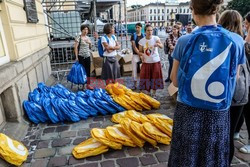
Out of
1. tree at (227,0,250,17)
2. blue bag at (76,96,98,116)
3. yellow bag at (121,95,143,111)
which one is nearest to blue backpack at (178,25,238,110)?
yellow bag at (121,95,143,111)

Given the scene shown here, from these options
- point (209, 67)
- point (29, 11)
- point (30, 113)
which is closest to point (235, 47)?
point (209, 67)

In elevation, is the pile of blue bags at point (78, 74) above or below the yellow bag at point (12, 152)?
above

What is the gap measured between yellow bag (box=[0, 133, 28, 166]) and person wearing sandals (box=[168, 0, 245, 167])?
1992mm

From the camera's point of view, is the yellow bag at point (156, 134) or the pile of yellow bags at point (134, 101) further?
the pile of yellow bags at point (134, 101)

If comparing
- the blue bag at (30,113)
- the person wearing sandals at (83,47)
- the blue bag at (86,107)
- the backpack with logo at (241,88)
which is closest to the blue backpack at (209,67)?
the backpack with logo at (241,88)

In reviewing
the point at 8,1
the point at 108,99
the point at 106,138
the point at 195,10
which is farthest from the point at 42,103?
the point at 195,10

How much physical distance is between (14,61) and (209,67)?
11.7 ft

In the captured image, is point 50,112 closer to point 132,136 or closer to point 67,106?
point 67,106

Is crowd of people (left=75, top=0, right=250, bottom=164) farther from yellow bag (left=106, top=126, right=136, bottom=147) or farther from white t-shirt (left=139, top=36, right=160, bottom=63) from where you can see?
white t-shirt (left=139, top=36, right=160, bottom=63)

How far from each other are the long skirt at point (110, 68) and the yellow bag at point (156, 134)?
2.43 m

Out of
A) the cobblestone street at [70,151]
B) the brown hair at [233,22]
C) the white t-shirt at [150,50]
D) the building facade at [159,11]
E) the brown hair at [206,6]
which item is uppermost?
the building facade at [159,11]

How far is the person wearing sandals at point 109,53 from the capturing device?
486cm

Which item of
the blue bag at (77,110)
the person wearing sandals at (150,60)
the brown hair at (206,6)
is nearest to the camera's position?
the brown hair at (206,6)

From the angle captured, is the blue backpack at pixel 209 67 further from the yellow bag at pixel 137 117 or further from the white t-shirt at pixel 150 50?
the white t-shirt at pixel 150 50
